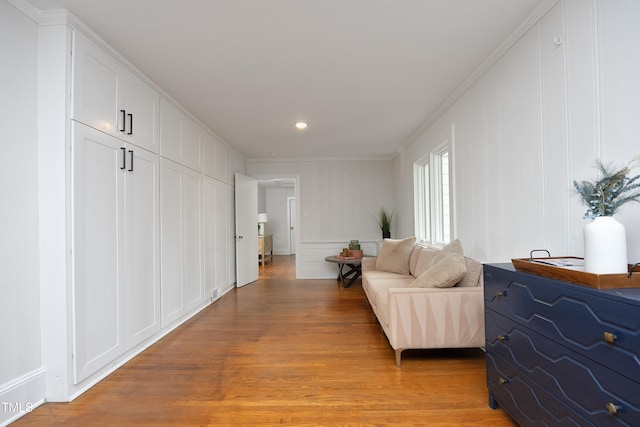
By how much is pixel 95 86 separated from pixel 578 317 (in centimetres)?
290

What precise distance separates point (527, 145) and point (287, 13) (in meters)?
1.69

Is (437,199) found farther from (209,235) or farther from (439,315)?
(209,235)

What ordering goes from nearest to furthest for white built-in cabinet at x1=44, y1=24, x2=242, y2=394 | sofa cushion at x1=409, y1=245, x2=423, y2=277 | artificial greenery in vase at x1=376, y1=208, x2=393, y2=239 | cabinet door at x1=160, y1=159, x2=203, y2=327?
white built-in cabinet at x1=44, y1=24, x2=242, y2=394
cabinet door at x1=160, y1=159, x2=203, y2=327
sofa cushion at x1=409, y1=245, x2=423, y2=277
artificial greenery in vase at x1=376, y1=208, x2=393, y2=239

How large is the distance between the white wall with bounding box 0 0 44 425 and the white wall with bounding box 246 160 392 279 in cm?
430

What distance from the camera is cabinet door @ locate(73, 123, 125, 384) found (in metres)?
1.96

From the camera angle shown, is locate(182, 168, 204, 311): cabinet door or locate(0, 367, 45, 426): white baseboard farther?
locate(182, 168, 204, 311): cabinet door

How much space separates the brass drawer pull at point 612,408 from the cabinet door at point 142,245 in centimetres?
280

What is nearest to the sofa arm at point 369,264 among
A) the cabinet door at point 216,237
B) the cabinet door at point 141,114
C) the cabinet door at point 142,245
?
the cabinet door at point 216,237

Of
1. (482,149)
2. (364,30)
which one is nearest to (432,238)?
(482,149)

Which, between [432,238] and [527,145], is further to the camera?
[432,238]

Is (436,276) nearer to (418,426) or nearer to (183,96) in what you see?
(418,426)

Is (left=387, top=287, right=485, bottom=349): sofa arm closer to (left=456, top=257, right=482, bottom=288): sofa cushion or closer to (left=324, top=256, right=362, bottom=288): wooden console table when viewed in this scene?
(left=456, top=257, right=482, bottom=288): sofa cushion

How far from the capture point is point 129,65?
246 cm

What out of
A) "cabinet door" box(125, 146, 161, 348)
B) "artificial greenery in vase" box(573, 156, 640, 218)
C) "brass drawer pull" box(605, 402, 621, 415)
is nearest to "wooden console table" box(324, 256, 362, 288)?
"cabinet door" box(125, 146, 161, 348)
